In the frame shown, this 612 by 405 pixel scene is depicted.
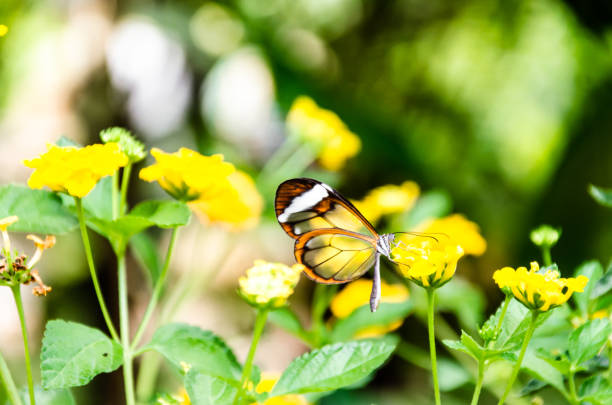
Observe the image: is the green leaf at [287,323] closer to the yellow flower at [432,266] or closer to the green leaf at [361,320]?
the green leaf at [361,320]

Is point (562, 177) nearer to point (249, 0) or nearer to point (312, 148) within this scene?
point (312, 148)

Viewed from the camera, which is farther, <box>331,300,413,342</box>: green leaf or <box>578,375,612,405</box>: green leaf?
<box>331,300,413,342</box>: green leaf

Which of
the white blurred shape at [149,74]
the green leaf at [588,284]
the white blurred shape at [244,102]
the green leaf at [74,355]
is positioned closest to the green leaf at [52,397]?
the green leaf at [74,355]

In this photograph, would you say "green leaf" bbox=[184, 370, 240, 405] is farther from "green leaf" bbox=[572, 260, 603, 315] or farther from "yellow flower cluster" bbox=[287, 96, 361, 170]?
"yellow flower cluster" bbox=[287, 96, 361, 170]

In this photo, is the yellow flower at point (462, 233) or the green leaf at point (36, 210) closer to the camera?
the green leaf at point (36, 210)

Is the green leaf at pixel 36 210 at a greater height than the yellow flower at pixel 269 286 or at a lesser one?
greater

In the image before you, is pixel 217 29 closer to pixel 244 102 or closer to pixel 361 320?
pixel 244 102

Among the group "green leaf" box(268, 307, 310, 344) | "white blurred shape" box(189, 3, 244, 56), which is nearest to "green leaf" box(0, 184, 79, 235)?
"green leaf" box(268, 307, 310, 344)

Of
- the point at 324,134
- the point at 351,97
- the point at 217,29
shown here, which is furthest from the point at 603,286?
the point at 217,29
